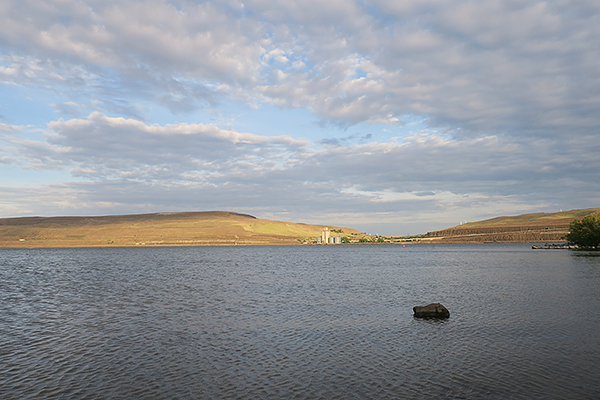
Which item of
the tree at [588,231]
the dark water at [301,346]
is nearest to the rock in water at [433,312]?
the dark water at [301,346]

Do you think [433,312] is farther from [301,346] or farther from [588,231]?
[588,231]

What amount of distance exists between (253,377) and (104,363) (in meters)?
8.26

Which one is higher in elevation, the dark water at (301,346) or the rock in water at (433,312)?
the rock in water at (433,312)

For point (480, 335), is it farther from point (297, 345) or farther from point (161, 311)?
point (161, 311)

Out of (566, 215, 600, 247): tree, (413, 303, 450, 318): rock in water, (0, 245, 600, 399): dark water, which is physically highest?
(566, 215, 600, 247): tree

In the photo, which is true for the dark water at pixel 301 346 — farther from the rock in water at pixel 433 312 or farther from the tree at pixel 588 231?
the tree at pixel 588 231

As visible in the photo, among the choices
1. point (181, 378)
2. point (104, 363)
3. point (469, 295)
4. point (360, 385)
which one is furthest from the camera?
point (469, 295)

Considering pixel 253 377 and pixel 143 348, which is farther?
pixel 143 348

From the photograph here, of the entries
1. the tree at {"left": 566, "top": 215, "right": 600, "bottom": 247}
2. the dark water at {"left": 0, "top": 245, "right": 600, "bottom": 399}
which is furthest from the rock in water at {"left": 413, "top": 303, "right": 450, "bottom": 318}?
the tree at {"left": 566, "top": 215, "right": 600, "bottom": 247}

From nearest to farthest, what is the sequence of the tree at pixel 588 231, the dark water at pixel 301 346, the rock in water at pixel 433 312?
the dark water at pixel 301 346 < the rock in water at pixel 433 312 < the tree at pixel 588 231

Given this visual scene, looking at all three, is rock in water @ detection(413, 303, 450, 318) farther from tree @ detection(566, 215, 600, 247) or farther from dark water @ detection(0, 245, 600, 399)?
→ tree @ detection(566, 215, 600, 247)

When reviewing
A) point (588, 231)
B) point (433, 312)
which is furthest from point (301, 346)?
point (588, 231)

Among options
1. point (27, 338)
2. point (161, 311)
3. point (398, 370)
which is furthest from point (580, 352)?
point (27, 338)

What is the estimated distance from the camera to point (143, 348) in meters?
22.8
